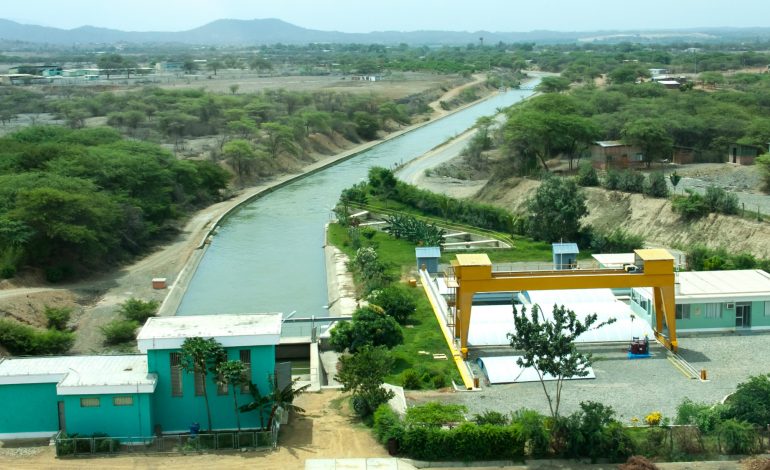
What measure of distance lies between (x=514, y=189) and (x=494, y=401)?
25.0 metres

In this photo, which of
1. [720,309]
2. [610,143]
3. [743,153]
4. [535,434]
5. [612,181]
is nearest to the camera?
[535,434]

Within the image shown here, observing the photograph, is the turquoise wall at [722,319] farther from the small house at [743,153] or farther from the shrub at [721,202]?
the small house at [743,153]

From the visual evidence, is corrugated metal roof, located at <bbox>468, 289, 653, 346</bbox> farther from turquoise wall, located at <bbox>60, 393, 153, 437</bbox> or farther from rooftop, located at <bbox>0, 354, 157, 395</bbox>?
turquoise wall, located at <bbox>60, 393, 153, 437</bbox>

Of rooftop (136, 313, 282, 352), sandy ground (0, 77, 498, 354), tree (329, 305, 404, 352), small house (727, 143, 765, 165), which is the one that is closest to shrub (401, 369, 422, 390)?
tree (329, 305, 404, 352)

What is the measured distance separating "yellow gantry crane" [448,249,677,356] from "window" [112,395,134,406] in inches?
288

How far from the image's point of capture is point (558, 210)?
3139 cm

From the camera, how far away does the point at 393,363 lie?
19.1 meters

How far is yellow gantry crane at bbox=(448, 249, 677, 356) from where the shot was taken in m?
19.9

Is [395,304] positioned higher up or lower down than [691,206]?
lower down

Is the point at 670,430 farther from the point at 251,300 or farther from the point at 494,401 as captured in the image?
the point at 251,300

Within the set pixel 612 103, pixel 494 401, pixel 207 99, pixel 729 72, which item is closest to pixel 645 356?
pixel 494 401

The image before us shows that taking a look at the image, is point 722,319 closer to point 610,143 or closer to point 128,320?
point 128,320

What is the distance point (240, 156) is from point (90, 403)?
3577 centimetres

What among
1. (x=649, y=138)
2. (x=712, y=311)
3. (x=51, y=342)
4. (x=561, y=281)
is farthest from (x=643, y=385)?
(x=649, y=138)
